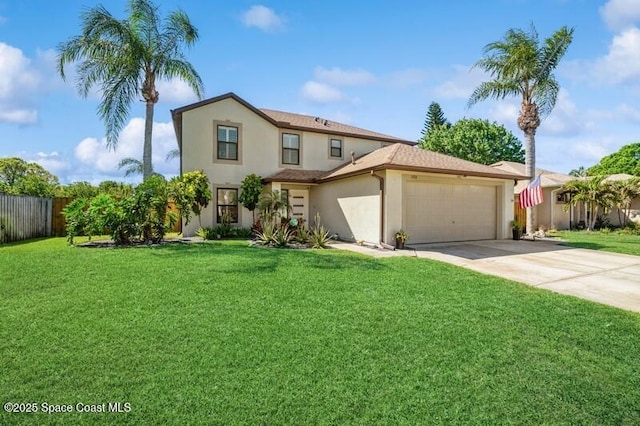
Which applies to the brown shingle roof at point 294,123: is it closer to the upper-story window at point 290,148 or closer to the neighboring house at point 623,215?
the upper-story window at point 290,148

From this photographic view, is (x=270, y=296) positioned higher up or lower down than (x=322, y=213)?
lower down

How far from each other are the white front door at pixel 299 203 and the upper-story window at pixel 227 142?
3389 millimetres

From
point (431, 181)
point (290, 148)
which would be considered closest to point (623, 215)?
point (431, 181)

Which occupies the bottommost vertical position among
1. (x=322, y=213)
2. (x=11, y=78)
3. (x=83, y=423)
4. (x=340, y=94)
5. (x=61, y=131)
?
(x=83, y=423)

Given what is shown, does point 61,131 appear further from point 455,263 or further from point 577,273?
point 577,273

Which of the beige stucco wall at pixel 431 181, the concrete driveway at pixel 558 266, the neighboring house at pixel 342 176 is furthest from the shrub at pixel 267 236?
the concrete driveway at pixel 558 266

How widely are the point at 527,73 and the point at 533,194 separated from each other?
262 inches

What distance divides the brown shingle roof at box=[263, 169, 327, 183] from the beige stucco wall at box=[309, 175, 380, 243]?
69cm

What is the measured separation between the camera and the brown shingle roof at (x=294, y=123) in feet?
52.1

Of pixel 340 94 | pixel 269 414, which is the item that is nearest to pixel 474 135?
pixel 340 94

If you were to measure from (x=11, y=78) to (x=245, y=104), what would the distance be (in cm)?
881

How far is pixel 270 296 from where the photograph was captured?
569 centimetres

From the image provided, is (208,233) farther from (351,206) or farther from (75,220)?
(351,206)

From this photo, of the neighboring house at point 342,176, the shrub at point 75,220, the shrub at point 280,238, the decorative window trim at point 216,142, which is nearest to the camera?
the shrub at point 75,220
